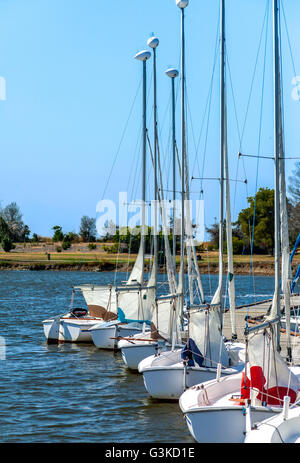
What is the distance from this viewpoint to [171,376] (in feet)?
66.9

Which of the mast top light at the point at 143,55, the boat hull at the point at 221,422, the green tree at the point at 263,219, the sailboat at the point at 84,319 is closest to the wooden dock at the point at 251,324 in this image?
the sailboat at the point at 84,319

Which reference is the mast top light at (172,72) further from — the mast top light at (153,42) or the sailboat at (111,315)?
the mast top light at (153,42)

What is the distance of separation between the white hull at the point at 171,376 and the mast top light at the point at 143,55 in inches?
823

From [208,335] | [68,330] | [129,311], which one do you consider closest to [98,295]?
[68,330]

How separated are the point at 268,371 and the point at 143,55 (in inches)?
970

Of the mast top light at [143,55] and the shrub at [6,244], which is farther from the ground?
the mast top light at [143,55]

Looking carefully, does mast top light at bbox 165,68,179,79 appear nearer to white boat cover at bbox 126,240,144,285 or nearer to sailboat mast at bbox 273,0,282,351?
white boat cover at bbox 126,240,144,285

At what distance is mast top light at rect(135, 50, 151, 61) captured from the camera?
121 ft

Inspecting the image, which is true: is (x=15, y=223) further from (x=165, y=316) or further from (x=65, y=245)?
(x=165, y=316)

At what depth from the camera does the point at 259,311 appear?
4416 cm

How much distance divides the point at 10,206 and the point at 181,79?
161m

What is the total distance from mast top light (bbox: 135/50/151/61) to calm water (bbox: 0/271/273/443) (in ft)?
53.4

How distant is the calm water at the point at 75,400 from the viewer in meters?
18.6

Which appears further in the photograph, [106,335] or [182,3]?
[182,3]
